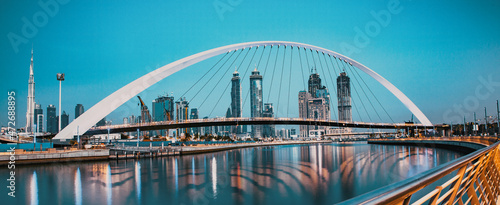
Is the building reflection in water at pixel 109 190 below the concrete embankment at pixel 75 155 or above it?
below

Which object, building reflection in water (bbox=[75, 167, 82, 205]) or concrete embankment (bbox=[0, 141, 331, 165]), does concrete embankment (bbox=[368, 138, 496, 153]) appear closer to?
building reflection in water (bbox=[75, 167, 82, 205])

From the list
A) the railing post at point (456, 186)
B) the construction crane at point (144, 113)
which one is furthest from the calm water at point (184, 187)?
the construction crane at point (144, 113)

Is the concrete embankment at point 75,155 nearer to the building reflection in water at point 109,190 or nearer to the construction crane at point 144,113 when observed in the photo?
the building reflection in water at point 109,190

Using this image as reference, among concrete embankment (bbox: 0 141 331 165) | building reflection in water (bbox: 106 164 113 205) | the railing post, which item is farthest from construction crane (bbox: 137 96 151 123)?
the railing post

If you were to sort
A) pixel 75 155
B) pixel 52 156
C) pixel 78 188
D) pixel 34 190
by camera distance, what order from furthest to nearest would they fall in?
pixel 75 155 → pixel 52 156 → pixel 78 188 → pixel 34 190

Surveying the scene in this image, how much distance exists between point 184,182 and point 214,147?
118 ft

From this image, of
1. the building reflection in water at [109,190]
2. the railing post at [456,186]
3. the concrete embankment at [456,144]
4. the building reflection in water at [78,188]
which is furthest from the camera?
the concrete embankment at [456,144]

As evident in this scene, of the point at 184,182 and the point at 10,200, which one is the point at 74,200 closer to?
the point at 10,200

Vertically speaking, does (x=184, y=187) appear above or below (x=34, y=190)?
below

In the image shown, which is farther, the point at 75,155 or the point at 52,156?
the point at 75,155

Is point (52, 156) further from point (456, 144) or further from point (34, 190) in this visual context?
point (456, 144)

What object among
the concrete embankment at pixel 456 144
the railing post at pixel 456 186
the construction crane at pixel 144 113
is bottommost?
the concrete embankment at pixel 456 144

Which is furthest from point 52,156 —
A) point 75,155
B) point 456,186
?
point 456,186

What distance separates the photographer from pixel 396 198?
148cm
